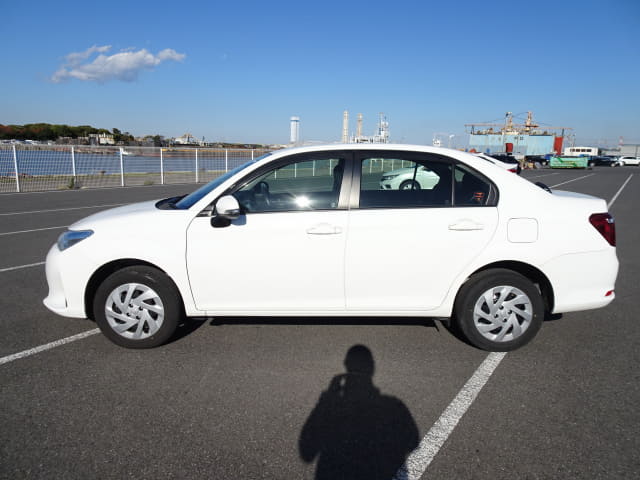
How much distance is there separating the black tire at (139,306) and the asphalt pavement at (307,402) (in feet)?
0.49

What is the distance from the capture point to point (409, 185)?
396 centimetres

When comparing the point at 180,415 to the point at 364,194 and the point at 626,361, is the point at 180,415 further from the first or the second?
the point at 626,361

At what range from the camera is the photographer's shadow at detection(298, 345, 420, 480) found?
93.2 inches

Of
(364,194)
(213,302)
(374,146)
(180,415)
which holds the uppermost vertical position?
(374,146)

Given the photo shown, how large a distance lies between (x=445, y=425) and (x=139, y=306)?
2461 millimetres

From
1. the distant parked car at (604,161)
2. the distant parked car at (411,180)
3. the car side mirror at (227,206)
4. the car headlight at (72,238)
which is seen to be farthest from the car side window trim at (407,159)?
the distant parked car at (604,161)

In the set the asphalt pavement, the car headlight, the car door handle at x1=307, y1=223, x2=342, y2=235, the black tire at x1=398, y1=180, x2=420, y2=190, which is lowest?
the asphalt pavement

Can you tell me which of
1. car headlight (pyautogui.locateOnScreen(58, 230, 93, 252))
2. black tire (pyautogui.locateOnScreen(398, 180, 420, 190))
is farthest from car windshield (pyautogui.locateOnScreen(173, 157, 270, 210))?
black tire (pyautogui.locateOnScreen(398, 180, 420, 190))

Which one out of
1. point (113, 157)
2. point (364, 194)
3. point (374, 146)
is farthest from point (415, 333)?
point (113, 157)

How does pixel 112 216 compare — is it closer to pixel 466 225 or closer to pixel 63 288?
pixel 63 288

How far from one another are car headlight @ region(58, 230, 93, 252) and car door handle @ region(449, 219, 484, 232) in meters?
2.92

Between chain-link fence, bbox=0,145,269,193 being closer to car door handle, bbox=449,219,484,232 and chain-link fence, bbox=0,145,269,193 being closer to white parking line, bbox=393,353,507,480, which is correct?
car door handle, bbox=449,219,484,232

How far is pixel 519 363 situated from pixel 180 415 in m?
2.58

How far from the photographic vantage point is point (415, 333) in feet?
13.7
